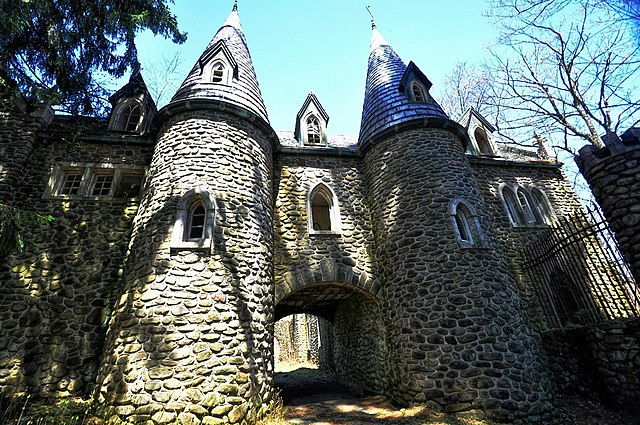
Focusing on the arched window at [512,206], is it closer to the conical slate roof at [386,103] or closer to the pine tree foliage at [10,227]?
the conical slate roof at [386,103]

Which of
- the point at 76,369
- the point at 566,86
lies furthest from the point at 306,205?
the point at 566,86

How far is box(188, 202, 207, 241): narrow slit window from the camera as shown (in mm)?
6426

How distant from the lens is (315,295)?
9.22 meters

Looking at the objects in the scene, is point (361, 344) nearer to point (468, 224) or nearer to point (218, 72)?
point (468, 224)

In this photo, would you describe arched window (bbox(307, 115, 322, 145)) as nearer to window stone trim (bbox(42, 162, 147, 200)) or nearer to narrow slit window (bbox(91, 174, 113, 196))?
window stone trim (bbox(42, 162, 147, 200))

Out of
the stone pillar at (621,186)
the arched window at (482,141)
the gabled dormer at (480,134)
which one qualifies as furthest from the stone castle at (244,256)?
the stone pillar at (621,186)

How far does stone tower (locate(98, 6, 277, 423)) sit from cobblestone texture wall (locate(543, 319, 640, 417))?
→ 7.42 meters

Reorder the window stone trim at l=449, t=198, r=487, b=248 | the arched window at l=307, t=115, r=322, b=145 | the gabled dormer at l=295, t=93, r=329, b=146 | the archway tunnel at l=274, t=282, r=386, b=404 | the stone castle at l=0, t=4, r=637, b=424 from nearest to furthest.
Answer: the stone castle at l=0, t=4, r=637, b=424 → the window stone trim at l=449, t=198, r=487, b=248 → the archway tunnel at l=274, t=282, r=386, b=404 → the gabled dormer at l=295, t=93, r=329, b=146 → the arched window at l=307, t=115, r=322, b=145

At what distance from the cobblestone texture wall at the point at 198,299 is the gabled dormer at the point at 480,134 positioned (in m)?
8.79

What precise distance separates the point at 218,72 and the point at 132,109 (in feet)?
11.3

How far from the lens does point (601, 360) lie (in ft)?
21.4

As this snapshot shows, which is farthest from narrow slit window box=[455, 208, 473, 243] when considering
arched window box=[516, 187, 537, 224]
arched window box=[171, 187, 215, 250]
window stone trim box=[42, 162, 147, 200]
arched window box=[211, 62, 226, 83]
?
window stone trim box=[42, 162, 147, 200]

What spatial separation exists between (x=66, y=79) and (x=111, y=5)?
11.0 feet

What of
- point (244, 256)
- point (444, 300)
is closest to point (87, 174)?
point (244, 256)
